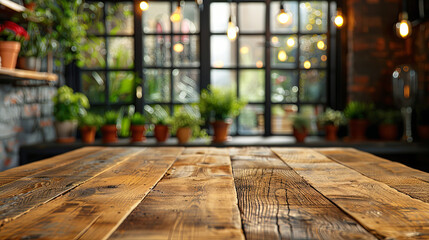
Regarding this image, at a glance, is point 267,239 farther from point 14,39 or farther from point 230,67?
point 230,67

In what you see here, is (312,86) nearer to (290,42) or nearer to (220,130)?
(290,42)

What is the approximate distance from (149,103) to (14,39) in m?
1.54

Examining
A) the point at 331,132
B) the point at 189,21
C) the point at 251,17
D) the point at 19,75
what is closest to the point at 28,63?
the point at 19,75

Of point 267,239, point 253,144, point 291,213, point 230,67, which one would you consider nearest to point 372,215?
point 291,213

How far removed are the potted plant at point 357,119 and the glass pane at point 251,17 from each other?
1.24 metres

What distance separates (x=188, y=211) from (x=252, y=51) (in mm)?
3477

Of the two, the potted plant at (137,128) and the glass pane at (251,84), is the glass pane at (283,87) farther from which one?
Answer: the potted plant at (137,128)

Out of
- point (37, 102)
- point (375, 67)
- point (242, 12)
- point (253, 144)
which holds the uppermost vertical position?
point (242, 12)

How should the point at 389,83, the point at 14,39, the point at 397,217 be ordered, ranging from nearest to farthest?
the point at 397,217
the point at 14,39
the point at 389,83

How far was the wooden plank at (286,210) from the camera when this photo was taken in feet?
2.59

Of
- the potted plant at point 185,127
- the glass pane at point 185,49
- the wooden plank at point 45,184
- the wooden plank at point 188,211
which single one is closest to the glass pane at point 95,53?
the glass pane at point 185,49

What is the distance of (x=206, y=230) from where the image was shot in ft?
2.63

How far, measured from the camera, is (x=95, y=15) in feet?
13.6

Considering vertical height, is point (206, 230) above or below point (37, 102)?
below
